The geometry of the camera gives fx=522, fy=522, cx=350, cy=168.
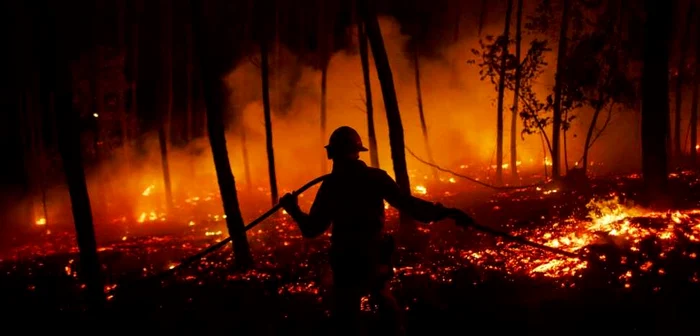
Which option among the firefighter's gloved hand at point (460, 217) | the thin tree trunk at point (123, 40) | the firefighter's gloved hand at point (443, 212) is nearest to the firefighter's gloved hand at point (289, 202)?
the firefighter's gloved hand at point (443, 212)

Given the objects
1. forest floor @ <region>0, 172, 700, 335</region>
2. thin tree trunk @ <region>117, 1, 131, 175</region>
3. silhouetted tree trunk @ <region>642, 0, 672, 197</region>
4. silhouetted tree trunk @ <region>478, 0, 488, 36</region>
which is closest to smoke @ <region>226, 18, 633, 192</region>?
silhouetted tree trunk @ <region>478, 0, 488, 36</region>

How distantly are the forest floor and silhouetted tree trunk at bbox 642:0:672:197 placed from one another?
3.30 feet

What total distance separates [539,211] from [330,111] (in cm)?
1955

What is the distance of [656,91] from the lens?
10789 millimetres

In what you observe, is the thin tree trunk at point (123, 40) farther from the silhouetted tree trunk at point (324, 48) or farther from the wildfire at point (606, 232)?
the wildfire at point (606, 232)

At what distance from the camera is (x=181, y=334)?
263 inches

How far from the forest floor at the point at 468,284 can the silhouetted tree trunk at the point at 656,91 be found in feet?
3.30

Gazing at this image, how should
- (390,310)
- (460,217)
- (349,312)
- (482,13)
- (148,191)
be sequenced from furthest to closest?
(148,191) < (482,13) < (390,310) < (460,217) < (349,312)

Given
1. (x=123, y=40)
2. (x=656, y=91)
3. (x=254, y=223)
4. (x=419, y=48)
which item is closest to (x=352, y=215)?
(x=254, y=223)

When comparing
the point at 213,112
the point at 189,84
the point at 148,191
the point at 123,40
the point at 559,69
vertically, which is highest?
the point at 123,40

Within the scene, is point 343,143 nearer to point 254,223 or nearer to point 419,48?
point 254,223

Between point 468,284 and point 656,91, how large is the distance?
21.4 ft

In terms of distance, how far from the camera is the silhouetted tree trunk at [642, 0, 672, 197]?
1068 cm

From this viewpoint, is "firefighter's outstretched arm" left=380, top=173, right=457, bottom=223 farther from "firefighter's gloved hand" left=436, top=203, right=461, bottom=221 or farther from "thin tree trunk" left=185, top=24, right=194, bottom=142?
"thin tree trunk" left=185, top=24, right=194, bottom=142
